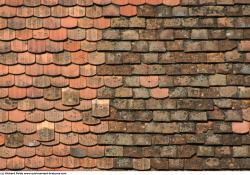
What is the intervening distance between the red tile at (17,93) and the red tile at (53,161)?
30.2 inches

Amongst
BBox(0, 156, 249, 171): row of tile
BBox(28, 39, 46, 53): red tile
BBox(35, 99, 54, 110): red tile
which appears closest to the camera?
BBox(0, 156, 249, 171): row of tile

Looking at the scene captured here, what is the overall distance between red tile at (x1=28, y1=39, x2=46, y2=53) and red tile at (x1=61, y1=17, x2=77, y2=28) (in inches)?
12.9

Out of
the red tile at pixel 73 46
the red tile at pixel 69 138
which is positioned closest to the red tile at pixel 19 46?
the red tile at pixel 73 46

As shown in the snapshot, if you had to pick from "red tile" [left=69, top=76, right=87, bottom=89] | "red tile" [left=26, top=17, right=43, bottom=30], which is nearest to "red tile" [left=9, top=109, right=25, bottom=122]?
"red tile" [left=69, top=76, right=87, bottom=89]

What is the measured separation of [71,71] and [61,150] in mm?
905

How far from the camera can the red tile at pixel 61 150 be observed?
17.6ft

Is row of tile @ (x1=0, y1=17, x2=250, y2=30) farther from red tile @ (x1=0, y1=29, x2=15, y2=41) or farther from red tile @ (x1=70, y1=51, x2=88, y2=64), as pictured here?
red tile @ (x1=70, y1=51, x2=88, y2=64)

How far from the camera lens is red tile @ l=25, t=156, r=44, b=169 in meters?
5.38

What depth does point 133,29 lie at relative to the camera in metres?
5.58

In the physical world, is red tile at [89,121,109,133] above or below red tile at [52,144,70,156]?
above

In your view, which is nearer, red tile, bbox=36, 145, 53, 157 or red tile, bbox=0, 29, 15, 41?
red tile, bbox=36, 145, 53, 157

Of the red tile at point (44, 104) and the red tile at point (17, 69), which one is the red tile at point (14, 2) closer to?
the red tile at point (17, 69)

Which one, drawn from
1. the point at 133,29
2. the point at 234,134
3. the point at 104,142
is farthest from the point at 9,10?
the point at 234,134

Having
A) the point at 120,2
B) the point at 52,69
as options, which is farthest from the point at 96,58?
the point at 120,2
